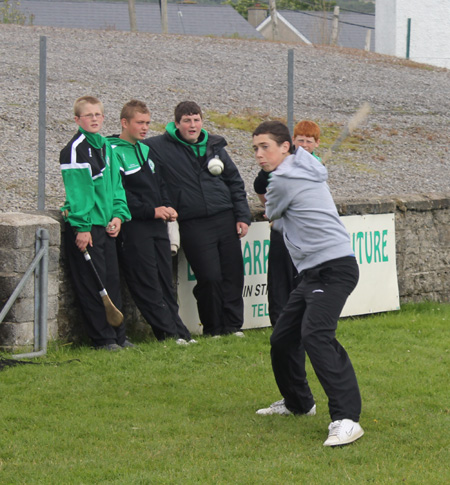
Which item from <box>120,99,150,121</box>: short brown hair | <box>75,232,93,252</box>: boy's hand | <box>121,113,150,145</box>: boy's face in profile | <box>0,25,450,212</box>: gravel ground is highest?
<box>0,25,450,212</box>: gravel ground

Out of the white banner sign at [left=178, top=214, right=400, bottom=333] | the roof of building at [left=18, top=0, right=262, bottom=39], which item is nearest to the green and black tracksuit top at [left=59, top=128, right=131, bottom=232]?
the white banner sign at [left=178, top=214, right=400, bottom=333]

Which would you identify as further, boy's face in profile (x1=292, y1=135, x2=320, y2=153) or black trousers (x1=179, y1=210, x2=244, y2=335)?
black trousers (x1=179, y1=210, x2=244, y2=335)

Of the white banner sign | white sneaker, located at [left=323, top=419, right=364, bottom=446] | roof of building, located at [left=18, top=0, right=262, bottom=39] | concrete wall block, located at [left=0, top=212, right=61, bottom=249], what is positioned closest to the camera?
white sneaker, located at [left=323, top=419, right=364, bottom=446]

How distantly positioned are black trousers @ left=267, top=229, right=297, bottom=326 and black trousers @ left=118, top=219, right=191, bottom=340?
102 centimetres

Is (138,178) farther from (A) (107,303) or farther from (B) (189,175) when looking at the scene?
(A) (107,303)

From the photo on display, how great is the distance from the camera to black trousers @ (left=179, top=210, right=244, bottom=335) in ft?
26.8

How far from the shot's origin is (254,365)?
722 cm

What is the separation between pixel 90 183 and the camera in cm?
730

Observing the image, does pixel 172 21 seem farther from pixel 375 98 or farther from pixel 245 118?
pixel 245 118

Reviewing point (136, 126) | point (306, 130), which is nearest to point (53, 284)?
point (136, 126)

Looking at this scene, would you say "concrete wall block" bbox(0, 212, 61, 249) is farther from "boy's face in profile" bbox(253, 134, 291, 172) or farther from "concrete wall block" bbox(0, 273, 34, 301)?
"boy's face in profile" bbox(253, 134, 291, 172)

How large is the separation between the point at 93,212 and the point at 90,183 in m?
0.26

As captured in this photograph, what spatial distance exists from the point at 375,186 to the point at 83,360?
10.1m

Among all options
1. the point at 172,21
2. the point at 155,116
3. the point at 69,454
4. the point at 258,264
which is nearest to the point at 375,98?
the point at 155,116
